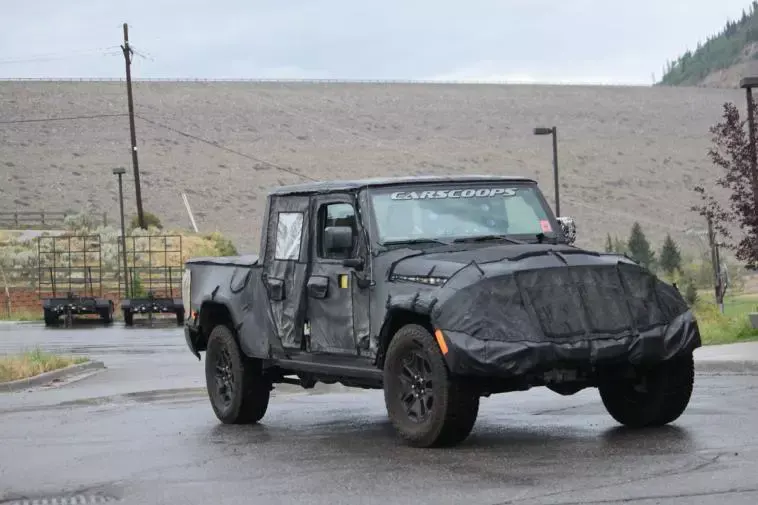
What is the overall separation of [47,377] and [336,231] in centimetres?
A: 1006

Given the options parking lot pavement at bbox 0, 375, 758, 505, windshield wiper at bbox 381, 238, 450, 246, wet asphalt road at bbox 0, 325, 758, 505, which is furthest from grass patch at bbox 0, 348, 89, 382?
windshield wiper at bbox 381, 238, 450, 246

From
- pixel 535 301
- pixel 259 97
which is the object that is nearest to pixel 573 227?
pixel 535 301

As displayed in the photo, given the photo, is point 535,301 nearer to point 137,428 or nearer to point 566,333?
point 566,333

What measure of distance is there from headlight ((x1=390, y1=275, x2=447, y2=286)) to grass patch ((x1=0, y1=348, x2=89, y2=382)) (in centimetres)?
1013

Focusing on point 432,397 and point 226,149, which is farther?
point 226,149

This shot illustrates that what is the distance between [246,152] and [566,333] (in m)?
107

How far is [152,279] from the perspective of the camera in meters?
57.8

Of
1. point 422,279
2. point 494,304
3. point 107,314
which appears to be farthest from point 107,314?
point 494,304

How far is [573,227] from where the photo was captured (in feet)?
42.3

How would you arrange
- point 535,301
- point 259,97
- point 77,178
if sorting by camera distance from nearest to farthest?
1. point 535,301
2. point 77,178
3. point 259,97

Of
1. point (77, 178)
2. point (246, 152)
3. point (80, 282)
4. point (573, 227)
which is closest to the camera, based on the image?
point (573, 227)

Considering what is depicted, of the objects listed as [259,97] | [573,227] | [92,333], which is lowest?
[92,333]

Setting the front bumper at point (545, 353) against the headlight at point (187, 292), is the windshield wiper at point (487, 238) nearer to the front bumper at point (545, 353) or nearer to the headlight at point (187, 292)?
the front bumper at point (545, 353)

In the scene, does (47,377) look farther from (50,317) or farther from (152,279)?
(152,279)
